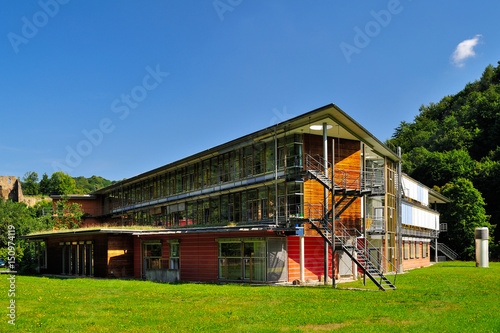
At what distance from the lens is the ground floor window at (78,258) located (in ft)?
132

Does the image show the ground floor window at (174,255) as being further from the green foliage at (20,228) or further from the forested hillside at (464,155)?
the forested hillside at (464,155)

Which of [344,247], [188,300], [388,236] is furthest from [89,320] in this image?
[388,236]

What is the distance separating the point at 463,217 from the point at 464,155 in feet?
56.1

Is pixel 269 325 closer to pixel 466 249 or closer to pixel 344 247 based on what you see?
pixel 344 247

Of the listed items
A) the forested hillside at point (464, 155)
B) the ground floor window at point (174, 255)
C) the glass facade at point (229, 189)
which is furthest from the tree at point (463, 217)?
the ground floor window at point (174, 255)

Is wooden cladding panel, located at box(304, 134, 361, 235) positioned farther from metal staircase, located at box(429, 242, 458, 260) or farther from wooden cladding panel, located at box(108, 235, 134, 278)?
metal staircase, located at box(429, 242, 458, 260)

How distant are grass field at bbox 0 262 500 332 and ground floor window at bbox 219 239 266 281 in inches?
222

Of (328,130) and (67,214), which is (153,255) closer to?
(328,130)

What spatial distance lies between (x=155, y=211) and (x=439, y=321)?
4004 centimetres

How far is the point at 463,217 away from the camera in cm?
6481

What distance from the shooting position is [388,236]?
38.8 metres

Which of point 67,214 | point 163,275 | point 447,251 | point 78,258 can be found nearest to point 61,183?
point 67,214

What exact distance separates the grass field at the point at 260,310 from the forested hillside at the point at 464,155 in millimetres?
45451

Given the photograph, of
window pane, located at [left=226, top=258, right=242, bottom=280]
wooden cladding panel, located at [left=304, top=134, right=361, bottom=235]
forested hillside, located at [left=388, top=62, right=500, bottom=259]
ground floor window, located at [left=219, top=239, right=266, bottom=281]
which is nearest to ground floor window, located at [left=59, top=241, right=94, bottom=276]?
ground floor window, located at [left=219, top=239, right=266, bottom=281]
